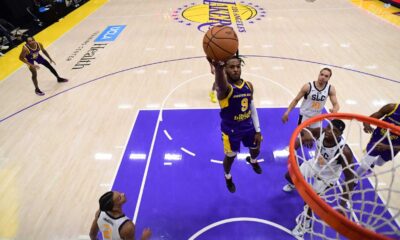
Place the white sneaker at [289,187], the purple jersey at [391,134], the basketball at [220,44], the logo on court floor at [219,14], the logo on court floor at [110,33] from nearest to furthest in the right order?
the basketball at [220,44] → the purple jersey at [391,134] → the white sneaker at [289,187] → the logo on court floor at [110,33] → the logo on court floor at [219,14]

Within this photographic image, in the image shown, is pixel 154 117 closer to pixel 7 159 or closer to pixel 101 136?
pixel 101 136

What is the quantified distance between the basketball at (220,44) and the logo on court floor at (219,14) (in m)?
7.67

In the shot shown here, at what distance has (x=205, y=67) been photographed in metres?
7.69

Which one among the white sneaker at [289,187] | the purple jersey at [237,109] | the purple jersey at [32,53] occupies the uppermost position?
the purple jersey at [237,109]

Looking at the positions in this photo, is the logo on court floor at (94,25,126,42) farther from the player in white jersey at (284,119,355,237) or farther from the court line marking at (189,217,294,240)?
the player in white jersey at (284,119,355,237)

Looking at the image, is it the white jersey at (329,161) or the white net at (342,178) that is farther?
the white jersey at (329,161)

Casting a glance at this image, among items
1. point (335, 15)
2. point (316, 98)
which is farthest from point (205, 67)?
point (335, 15)

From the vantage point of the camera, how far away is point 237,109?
122 inches

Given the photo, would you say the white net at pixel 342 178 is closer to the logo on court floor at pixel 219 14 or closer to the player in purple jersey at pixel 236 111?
the player in purple jersey at pixel 236 111

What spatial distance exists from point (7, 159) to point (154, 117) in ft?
9.53

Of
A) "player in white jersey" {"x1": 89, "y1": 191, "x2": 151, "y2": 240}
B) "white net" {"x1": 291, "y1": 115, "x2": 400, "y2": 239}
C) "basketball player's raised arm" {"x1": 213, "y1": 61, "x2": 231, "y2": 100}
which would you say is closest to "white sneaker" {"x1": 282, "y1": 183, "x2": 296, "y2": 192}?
"white net" {"x1": 291, "y1": 115, "x2": 400, "y2": 239}

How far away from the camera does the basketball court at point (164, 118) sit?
386cm

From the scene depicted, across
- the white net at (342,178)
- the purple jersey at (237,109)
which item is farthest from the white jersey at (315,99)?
the purple jersey at (237,109)

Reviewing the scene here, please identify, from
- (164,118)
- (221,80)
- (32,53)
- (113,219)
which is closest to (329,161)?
(221,80)
